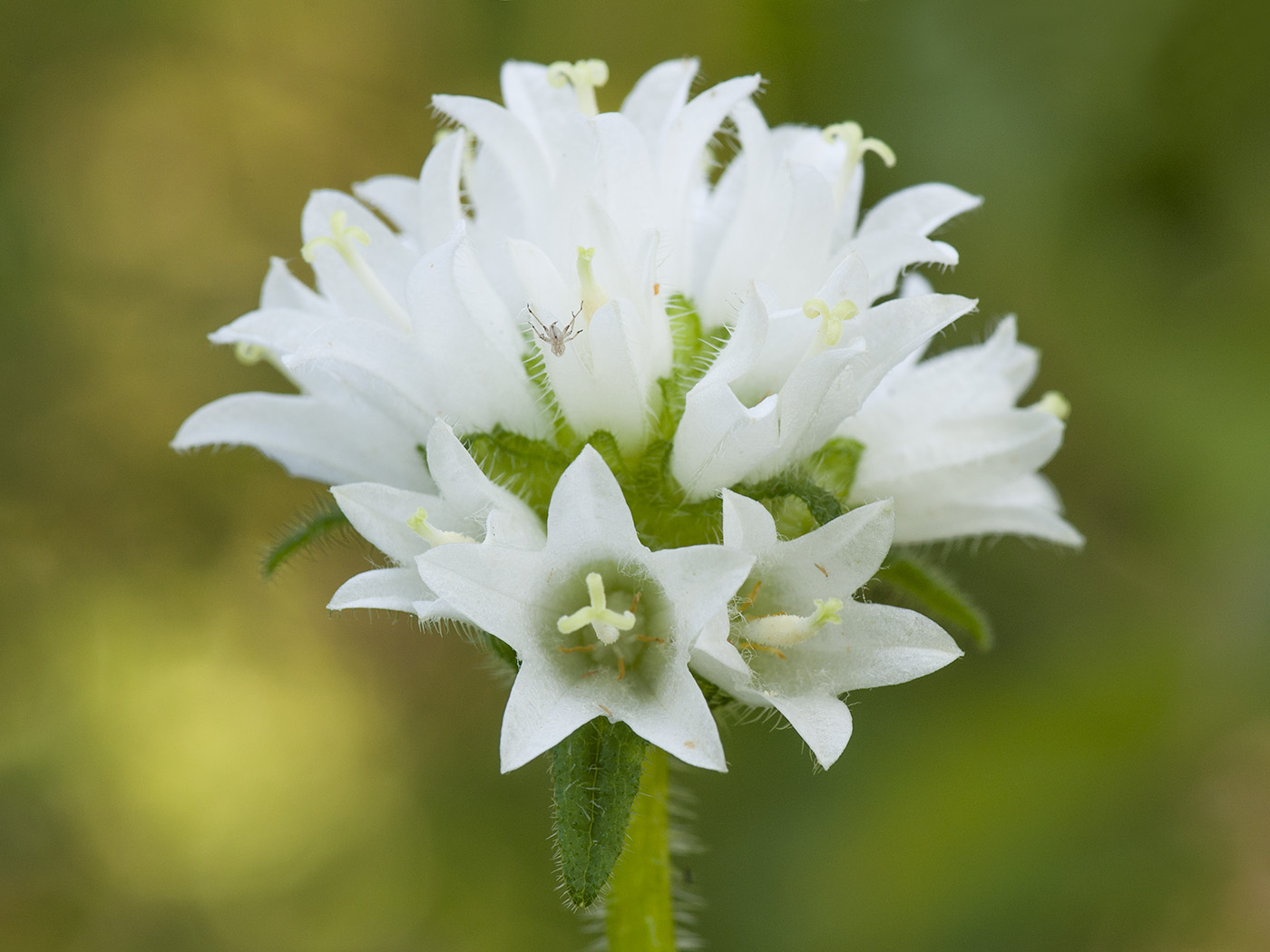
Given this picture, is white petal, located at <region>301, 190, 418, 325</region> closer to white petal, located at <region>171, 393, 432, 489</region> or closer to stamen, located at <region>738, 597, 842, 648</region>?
white petal, located at <region>171, 393, 432, 489</region>

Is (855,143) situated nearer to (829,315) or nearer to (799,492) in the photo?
(829,315)

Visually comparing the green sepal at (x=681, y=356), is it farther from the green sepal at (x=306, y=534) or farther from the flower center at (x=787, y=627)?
the green sepal at (x=306, y=534)

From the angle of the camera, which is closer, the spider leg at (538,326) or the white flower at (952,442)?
the spider leg at (538,326)

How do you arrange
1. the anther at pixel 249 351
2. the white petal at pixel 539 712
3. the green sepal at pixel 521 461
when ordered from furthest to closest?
the anther at pixel 249 351, the green sepal at pixel 521 461, the white petal at pixel 539 712

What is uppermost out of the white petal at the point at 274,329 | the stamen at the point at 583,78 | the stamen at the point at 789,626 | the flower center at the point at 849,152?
the stamen at the point at 583,78

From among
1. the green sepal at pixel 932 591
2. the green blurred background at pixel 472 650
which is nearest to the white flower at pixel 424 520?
the green sepal at pixel 932 591

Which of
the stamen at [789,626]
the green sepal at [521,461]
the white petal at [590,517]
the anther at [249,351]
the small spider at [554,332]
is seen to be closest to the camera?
the white petal at [590,517]

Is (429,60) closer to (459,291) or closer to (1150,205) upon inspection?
(1150,205)

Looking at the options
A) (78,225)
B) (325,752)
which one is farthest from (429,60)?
(325,752)
